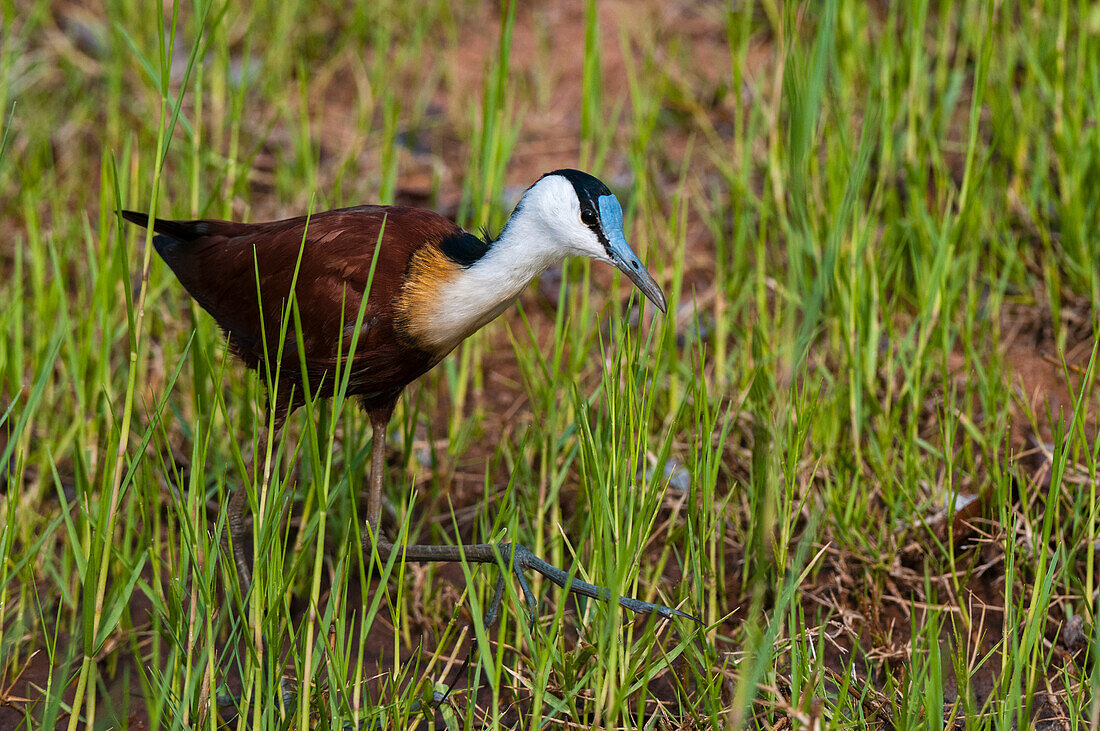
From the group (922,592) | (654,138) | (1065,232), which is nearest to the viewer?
(922,592)

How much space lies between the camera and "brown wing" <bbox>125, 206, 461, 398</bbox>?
259 cm

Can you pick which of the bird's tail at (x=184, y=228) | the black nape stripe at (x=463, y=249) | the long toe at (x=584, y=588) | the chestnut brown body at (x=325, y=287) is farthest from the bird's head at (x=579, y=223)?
the bird's tail at (x=184, y=228)

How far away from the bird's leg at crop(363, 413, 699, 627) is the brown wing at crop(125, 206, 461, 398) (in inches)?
10.5

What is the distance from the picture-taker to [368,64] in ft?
16.6

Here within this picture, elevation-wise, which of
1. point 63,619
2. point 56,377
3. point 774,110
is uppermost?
point 774,110

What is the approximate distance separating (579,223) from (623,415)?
505 mm

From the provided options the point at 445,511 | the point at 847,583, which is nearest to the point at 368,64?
the point at 445,511

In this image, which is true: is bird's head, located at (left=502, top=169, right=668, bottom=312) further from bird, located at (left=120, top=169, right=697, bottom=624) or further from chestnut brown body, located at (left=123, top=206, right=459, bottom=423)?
chestnut brown body, located at (left=123, top=206, right=459, bottom=423)

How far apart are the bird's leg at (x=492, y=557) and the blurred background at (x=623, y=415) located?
2.8 inches

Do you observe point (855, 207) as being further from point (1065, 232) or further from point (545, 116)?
point (545, 116)

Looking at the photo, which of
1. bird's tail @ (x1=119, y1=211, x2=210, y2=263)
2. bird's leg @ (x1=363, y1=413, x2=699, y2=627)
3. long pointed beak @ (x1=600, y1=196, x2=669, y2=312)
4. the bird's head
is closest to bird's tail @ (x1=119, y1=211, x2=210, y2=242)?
bird's tail @ (x1=119, y1=211, x2=210, y2=263)

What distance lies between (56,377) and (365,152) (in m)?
1.67

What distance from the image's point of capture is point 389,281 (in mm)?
2588

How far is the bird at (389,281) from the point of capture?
2457 mm
